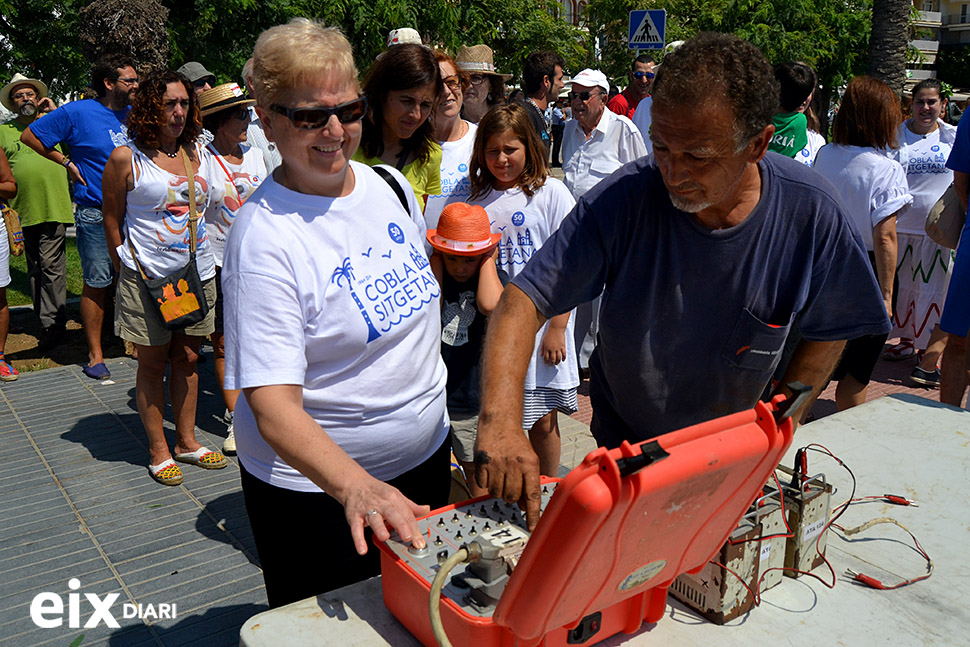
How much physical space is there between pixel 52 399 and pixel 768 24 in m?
19.9

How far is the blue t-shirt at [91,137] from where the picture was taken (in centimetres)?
560

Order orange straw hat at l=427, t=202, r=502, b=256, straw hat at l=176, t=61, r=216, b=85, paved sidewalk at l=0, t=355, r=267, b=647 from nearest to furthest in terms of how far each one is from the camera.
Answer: paved sidewalk at l=0, t=355, r=267, b=647, orange straw hat at l=427, t=202, r=502, b=256, straw hat at l=176, t=61, r=216, b=85

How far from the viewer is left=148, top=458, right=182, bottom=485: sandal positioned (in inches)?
162

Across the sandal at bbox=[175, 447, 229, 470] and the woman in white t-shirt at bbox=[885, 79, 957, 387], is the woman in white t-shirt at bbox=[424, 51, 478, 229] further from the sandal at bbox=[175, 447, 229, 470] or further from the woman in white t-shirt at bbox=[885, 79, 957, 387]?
the woman in white t-shirt at bbox=[885, 79, 957, 387]

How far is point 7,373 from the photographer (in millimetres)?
5602

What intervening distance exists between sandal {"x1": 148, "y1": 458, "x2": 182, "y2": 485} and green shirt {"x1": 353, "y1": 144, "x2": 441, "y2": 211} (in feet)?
6.18

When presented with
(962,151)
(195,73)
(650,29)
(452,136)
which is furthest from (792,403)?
(650,29)

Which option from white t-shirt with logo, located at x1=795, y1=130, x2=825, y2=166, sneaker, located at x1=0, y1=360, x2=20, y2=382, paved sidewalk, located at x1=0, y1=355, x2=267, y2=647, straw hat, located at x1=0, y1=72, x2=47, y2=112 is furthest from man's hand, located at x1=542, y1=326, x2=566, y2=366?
straw hat, located at x1=0, y1=72, x2=47, y2=112

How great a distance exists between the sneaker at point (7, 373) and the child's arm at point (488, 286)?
13.2 feet

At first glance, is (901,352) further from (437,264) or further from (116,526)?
(116,526)

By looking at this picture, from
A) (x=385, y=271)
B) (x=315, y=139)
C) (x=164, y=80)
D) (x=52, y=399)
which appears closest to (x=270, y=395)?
(x=385, y=271)

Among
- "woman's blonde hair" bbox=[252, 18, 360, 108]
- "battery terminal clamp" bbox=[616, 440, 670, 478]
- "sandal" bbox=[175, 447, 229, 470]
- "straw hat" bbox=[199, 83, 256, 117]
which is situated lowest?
"sandal" bbox=[175, 447, 229, 470]

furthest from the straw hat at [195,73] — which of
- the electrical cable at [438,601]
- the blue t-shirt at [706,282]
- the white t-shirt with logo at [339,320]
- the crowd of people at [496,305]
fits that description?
the electrical cable at [438,601]

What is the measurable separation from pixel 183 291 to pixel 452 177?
4.90 ft
